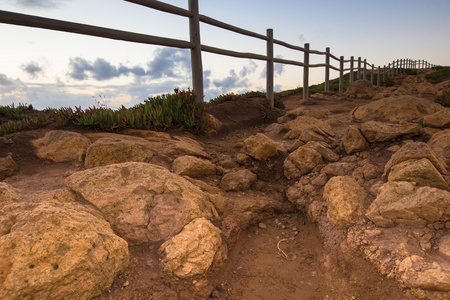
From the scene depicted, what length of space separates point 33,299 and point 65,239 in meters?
0.37

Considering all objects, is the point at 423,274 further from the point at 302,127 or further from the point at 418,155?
the point at 302,127

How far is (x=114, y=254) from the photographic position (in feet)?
7.16

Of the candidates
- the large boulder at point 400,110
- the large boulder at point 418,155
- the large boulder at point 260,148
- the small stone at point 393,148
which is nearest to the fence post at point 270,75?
the large boulder at point 400,110

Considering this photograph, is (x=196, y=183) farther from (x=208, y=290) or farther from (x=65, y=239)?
(x=65, y=239)

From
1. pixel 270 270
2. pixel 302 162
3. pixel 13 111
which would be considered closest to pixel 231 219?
pixel 270 270

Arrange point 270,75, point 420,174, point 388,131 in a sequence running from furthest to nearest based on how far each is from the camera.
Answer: point 270,75 < point 388,131 < point 420,174

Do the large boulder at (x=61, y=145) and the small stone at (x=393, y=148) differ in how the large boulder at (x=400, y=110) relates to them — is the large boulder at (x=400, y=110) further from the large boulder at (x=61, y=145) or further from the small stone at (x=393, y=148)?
the large boulder at (x=61, y=145)

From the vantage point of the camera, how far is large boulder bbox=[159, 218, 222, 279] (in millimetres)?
2330

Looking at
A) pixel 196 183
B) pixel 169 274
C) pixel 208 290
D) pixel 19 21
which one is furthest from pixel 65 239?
pixel 19 21

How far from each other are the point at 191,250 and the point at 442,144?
301 centimetres

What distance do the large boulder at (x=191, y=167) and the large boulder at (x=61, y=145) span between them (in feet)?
4.48

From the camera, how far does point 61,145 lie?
4.17 m

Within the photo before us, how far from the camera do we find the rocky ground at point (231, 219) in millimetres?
2027

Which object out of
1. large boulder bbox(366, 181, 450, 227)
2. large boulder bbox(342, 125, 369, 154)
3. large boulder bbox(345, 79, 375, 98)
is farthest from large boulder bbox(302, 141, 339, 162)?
large boulder bbox(345, 79, 375, 98)
